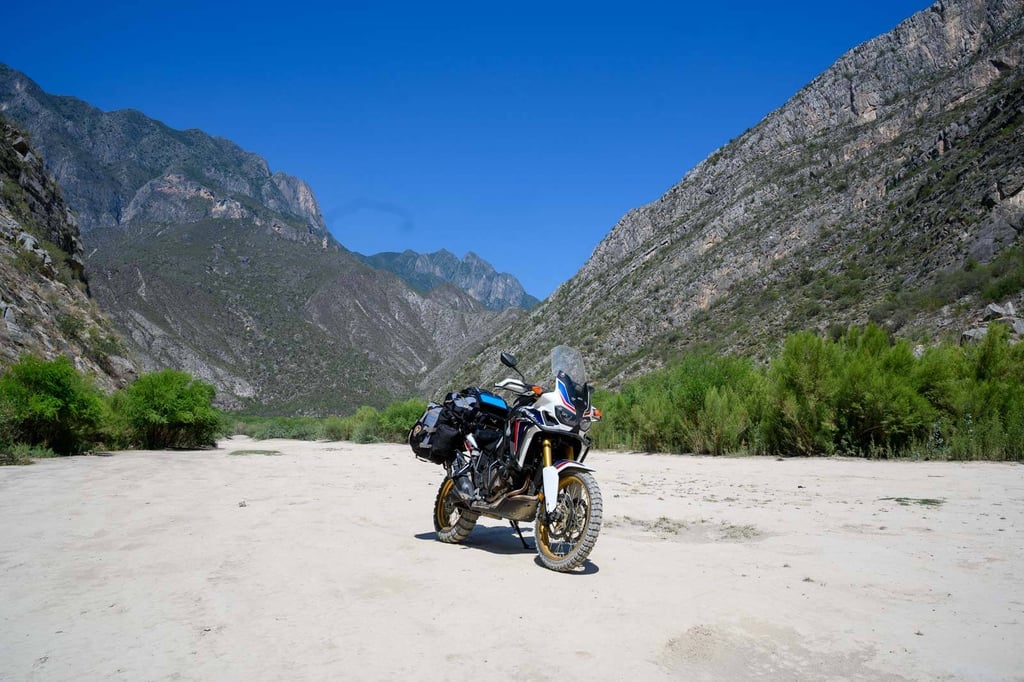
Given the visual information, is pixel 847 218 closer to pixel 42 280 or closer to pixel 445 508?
pixel 445 508

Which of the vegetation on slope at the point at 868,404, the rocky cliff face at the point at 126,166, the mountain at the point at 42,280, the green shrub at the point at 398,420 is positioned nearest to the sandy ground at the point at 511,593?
the vegetation on slope at the point at 868,404

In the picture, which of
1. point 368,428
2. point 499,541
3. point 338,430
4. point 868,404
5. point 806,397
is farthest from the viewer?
point 338,430

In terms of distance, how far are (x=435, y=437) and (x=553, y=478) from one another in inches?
65.0

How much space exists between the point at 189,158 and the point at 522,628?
15954 cm

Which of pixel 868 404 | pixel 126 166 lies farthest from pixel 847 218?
pixel 126 166

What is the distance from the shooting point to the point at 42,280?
2442cm

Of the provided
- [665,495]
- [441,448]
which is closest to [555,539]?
[441,448]

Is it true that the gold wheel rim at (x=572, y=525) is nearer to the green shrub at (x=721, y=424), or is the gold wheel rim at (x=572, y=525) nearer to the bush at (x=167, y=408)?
the green shrub at (x=721, y=424)

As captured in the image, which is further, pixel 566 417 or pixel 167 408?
pixel 167 408

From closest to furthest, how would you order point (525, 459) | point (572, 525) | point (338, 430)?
point (572, 525) < point (525, 459) < point (338, 430)

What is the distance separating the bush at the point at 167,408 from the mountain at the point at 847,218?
83.0ft

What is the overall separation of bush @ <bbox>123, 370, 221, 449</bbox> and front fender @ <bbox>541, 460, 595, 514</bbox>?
672 inches

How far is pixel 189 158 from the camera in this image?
13800 cm

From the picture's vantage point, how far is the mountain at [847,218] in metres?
29.8
